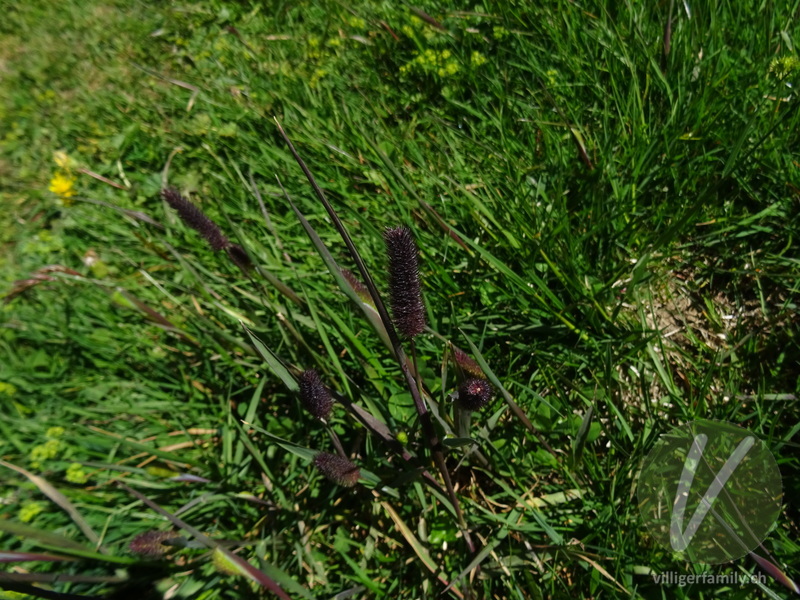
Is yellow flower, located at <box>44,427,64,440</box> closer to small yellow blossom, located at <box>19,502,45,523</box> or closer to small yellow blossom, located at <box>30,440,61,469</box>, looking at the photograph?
small yellow blossom, located at <box>30,440,61,469</box>

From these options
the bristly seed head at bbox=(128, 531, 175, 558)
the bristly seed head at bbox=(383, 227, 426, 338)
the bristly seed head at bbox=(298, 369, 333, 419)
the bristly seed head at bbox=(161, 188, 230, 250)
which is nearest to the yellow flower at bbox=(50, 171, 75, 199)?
the bristly seed head at bbox=(161, 188, 230, 250)

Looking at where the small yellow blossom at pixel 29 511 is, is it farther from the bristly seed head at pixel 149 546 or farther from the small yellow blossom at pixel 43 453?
the bristly seed head at pixel 149 546

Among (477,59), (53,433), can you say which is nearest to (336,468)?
(53,433)

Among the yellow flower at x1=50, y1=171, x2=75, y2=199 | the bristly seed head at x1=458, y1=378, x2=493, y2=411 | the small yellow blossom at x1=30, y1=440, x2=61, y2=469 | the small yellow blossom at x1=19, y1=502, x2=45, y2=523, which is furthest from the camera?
the yellow flower at x1=50, y1=171, x2=75, y2=199

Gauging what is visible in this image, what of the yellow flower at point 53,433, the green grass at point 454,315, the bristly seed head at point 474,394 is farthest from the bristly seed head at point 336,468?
the yellow flower at point 53,433

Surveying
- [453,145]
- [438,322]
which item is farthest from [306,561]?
[453,145]

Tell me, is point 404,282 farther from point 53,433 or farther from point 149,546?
point 53,433
